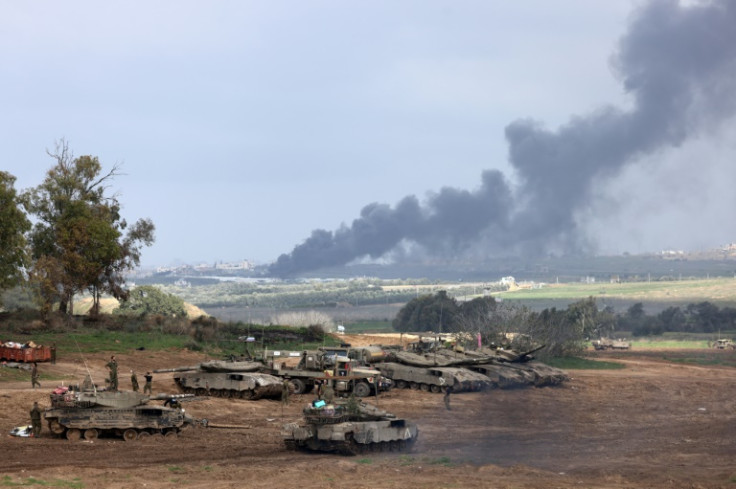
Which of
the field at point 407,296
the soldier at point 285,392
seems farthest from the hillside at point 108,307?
the soldier at point 285,392

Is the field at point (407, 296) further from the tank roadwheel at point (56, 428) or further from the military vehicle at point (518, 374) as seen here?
the tank roadwheel at point (56, 428)

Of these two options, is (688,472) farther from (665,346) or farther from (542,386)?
(665,346)

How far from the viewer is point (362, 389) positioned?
41.8 metres

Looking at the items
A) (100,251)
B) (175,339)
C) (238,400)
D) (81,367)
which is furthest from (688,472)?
(100,251)

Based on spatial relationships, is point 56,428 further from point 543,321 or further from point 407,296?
point 407,296

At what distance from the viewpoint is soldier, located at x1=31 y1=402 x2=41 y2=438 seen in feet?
Answer: 92.0

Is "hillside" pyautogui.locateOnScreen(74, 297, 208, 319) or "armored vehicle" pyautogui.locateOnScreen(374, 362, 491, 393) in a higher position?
"hillside" pyautogui.locateOnScreen(74, 297, 208, 319)

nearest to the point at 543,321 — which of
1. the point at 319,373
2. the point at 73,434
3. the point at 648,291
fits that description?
the point at 319,373

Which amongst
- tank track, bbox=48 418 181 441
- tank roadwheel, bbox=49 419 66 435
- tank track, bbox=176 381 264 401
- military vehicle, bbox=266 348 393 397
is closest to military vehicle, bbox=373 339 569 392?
military vehicle, bbox=266 348 393 397

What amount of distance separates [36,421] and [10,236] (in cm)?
2306

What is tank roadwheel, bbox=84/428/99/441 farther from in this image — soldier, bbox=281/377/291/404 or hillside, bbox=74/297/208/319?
hillside, bbox=74/297/208/319

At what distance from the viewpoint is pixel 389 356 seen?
153 feet

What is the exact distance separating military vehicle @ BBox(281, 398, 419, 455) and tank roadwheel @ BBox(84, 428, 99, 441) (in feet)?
17.1

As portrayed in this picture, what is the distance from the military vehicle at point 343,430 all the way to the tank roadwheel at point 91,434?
521 centimetres
